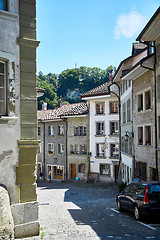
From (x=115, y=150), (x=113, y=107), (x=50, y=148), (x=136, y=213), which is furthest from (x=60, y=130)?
(x=136, y=213)

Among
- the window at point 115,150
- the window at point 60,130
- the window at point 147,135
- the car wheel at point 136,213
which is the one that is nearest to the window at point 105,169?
the window at point 115,150

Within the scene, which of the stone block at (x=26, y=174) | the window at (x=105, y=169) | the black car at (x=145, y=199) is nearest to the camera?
the stone block at (x=26, y=174)

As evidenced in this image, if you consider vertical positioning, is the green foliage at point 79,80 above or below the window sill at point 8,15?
above

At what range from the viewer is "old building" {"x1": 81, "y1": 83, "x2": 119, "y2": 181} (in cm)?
4075

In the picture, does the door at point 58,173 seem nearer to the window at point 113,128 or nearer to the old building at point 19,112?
the window at point 113,128

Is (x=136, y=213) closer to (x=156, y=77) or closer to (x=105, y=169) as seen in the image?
(x=156, y=77)

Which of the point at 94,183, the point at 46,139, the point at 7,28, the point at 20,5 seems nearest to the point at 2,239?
the point at 7,28

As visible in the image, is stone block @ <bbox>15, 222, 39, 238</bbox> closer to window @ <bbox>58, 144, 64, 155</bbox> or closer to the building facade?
the building facade

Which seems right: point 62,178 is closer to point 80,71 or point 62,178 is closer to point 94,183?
point 94,183

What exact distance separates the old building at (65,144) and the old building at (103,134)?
1182mm

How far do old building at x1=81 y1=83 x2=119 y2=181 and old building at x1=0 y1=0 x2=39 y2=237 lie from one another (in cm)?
2893

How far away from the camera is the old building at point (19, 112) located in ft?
35.4

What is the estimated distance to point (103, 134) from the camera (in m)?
41.7

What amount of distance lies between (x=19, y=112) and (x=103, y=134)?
31046 millimetres
